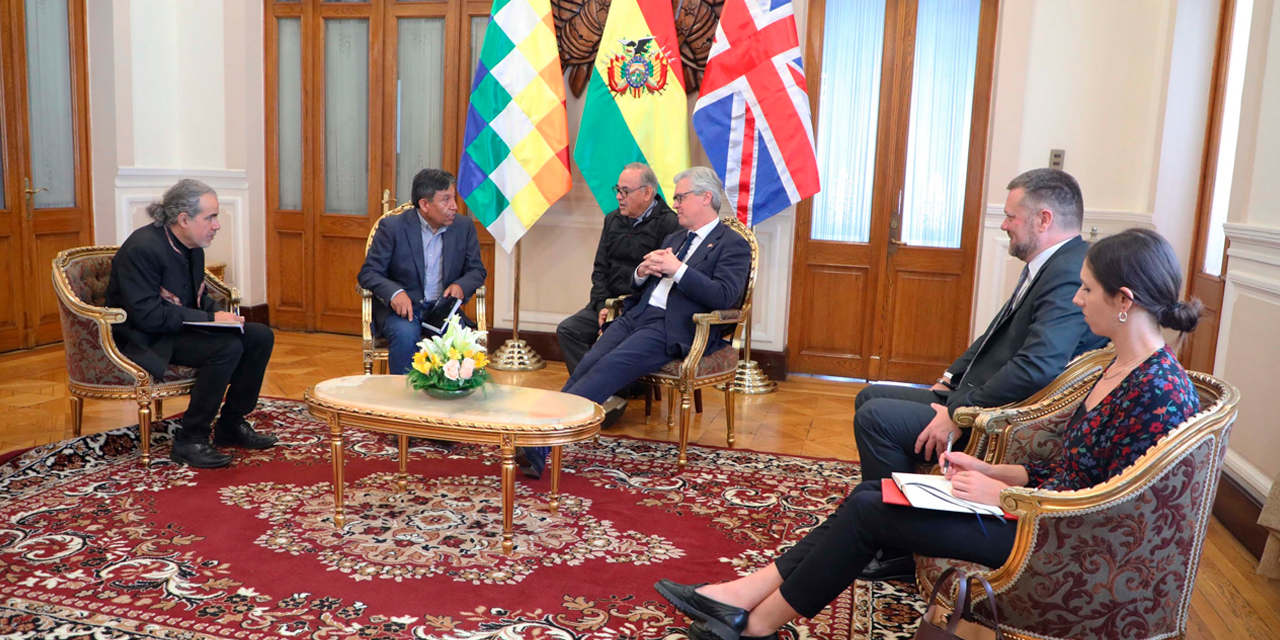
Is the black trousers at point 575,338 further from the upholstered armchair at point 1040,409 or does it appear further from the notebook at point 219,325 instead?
the upholstered armchair at point 1040,409

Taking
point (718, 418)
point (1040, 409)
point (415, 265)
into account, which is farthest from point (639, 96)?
point (1040, 409)

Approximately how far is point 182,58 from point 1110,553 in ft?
22.1

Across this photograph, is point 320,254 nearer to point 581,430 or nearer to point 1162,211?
point 581,430

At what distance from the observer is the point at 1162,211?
193 inches

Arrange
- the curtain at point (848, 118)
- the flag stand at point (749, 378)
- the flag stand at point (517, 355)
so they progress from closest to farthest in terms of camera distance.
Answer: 1. the flag stand at point (749, 378)
2. the curtain at point (848, 118)
3. the flag stand at point (517, 355)

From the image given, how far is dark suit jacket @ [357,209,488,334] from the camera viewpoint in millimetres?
4344

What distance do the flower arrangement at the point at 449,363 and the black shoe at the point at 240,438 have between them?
1218mm

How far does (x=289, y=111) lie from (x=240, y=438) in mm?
3514

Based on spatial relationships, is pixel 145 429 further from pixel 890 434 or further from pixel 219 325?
pixel 890 434

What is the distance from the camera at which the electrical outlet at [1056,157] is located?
5.23 m

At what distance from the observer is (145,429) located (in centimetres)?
366

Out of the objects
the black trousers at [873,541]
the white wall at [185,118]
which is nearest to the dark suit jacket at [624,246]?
the black trousers at [873,541]

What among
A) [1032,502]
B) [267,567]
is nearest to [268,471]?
[267,567]

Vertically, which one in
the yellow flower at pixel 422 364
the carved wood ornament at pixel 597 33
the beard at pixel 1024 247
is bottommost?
the yellow flower at pixel 422 364
